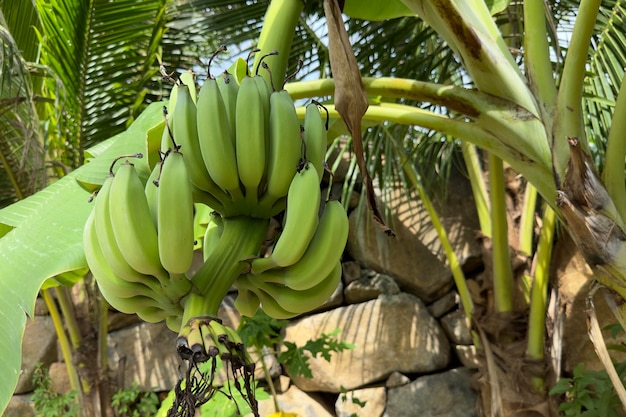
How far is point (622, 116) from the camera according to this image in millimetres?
882

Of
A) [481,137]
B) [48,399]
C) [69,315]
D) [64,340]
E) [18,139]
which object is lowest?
[48,399]

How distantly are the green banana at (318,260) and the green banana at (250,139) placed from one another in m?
0.08

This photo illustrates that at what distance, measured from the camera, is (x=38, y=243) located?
73 centimetres

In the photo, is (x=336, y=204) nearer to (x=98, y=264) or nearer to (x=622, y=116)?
(x=98, y=264)

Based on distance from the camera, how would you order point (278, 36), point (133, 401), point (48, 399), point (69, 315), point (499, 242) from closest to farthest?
1. point (278, 36)
2. point (499, 242)
3. point (69, 315)
4. point (48, 399)
5. point (133, 401)

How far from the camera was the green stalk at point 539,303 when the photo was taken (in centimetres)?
193

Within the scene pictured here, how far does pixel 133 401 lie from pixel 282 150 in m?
2.54

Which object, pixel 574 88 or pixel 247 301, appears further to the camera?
pixel 574 88

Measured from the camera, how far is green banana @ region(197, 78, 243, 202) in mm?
612

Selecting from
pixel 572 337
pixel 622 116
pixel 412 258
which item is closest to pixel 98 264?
pixel 622 116

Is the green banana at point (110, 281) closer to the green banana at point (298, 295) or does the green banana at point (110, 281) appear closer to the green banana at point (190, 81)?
the green banana at point (298, 295)

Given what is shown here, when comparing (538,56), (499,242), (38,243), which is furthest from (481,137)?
(499,242)

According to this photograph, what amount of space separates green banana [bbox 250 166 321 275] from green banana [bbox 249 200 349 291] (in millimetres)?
20

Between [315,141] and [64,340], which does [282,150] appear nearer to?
[315,141]
